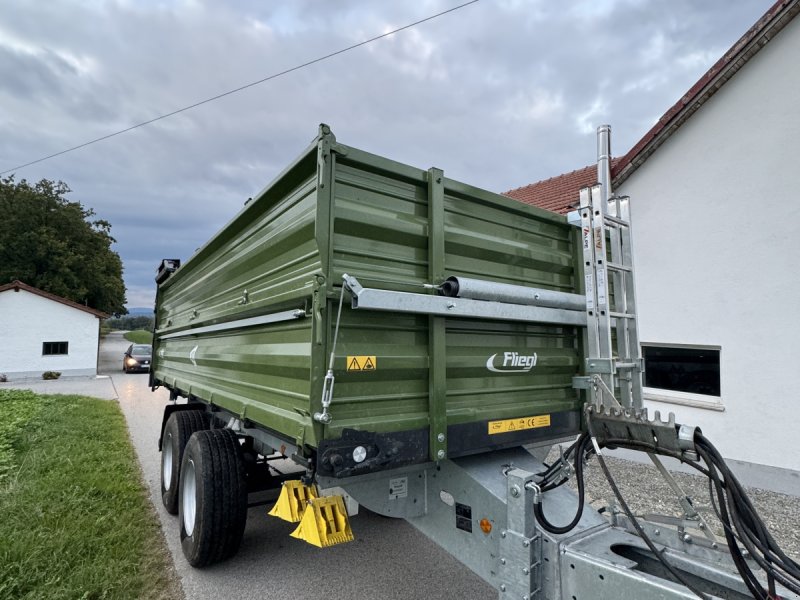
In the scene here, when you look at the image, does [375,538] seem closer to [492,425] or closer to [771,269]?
[492,425]

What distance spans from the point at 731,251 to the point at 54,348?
23917mm

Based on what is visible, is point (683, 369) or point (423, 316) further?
point (683, 369)

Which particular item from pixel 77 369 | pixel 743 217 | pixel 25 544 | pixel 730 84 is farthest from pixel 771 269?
A: pixel 77 369

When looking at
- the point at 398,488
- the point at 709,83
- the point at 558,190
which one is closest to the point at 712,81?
the point at 709,83

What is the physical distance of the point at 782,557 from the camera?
1.60m

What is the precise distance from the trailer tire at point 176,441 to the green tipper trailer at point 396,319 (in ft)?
4.74

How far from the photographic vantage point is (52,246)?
90.9 feet

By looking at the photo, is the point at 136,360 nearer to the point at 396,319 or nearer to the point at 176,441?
the point at 176,441

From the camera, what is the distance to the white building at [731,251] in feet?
16.8

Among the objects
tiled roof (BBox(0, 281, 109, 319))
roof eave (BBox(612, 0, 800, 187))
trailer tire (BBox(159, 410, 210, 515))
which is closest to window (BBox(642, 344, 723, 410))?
roof eave (BBox(612, 0, 800, 187))

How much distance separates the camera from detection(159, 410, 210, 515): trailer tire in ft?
14.6

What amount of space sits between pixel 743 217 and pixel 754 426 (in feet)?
7.64

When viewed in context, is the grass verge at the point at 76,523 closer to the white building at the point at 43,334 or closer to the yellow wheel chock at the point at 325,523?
the yellow wheel chock at the point at 325,523

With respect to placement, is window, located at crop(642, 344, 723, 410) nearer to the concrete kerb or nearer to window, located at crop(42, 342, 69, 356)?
the concrete kerb
